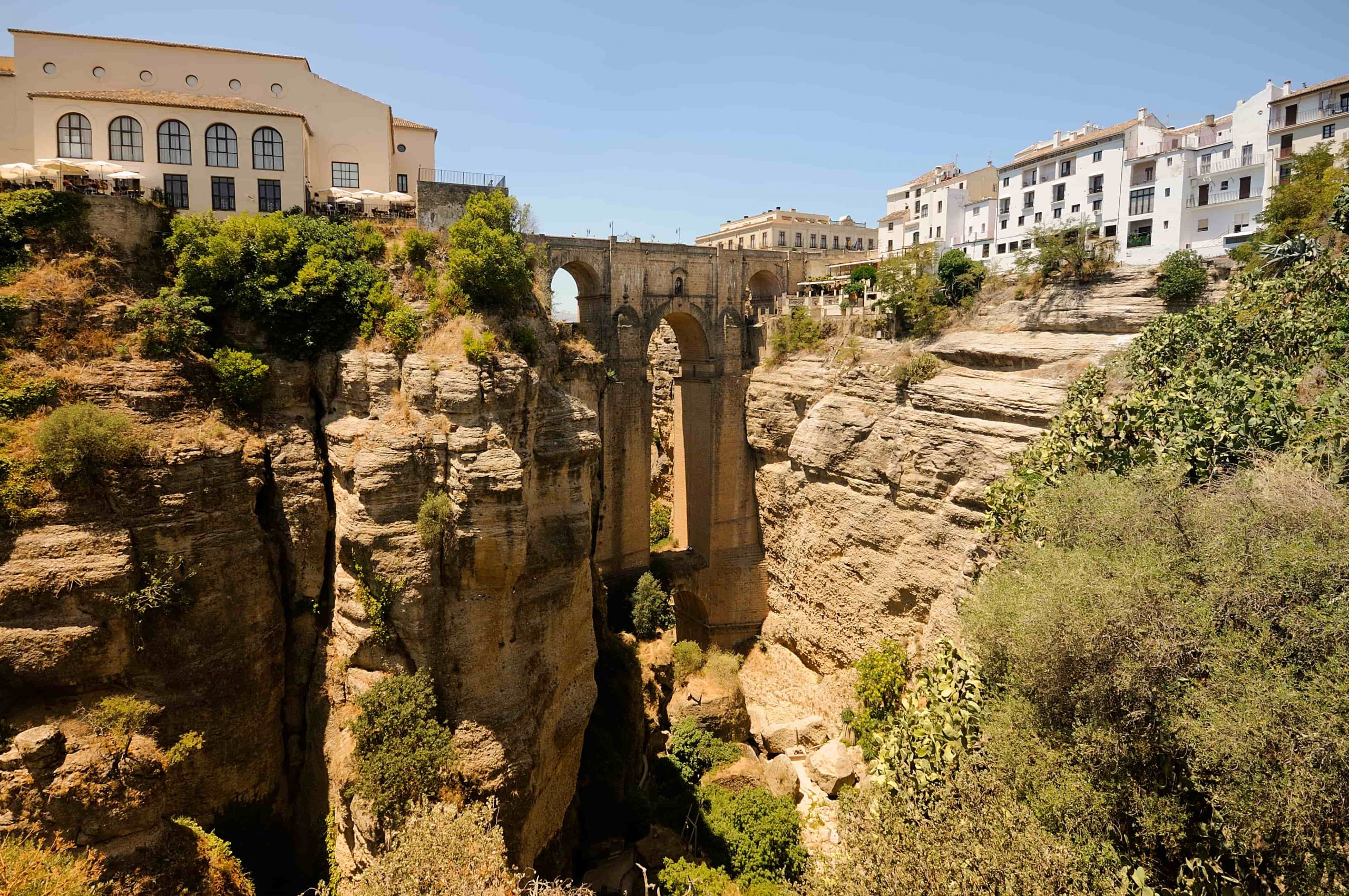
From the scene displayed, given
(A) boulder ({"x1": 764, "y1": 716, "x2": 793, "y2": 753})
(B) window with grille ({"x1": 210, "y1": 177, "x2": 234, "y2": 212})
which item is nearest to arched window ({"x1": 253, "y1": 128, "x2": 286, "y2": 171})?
(B) window with grille ({"x1": 210, "y1": 177, "x2": 234, "y2": 212})

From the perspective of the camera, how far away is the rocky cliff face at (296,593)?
44.2ft

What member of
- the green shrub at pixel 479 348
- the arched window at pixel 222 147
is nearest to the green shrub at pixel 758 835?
the green shrub at pixel 479 348

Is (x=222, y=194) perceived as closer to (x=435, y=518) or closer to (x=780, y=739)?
(x=435, y=518)

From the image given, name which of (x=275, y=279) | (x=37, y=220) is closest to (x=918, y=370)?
(x=275, y=279)

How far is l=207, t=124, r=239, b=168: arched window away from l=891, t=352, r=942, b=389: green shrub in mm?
21310

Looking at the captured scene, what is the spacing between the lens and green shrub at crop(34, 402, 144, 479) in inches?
542

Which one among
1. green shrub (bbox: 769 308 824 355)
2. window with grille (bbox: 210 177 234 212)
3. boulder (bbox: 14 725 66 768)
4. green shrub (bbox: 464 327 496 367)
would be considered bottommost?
boulder (bbox: 14 725 66 768)

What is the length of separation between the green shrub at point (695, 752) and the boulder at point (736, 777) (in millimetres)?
472

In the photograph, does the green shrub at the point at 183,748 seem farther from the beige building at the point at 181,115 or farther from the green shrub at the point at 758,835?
the beige building at the point at 181,115

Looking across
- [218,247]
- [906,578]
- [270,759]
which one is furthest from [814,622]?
[218,247]

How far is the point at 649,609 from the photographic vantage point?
27.6 m

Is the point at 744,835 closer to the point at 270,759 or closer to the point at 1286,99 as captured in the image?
the point at 270,759

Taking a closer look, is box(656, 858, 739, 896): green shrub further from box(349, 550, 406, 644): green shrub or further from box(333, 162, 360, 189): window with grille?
box(333, 162, 360, 189): window with grille

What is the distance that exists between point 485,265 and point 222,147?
32.9 feet
